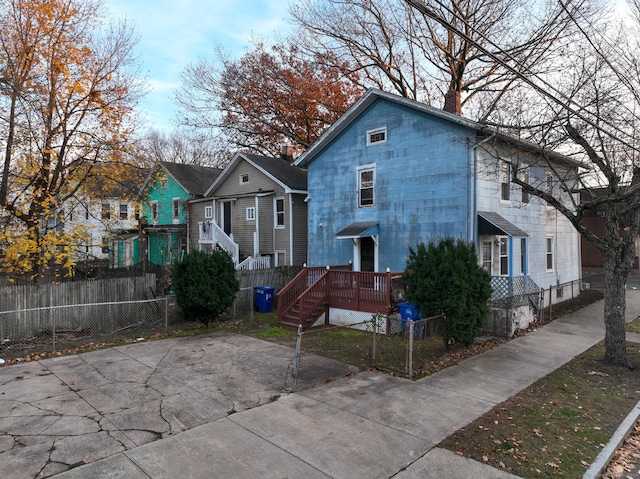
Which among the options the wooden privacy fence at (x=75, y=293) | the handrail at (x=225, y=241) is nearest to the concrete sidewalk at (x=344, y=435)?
the wooden privacy fence at (x=75, y=293)

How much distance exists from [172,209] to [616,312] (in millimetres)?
26900

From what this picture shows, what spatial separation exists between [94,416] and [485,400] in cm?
634

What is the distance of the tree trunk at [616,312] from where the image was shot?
909 cm

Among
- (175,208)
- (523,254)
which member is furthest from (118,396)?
(175,208)

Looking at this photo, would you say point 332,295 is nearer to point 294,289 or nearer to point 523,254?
point 294,289

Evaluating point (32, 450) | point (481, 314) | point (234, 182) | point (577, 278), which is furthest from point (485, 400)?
point (234, 182)

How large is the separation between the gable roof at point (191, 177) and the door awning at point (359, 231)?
1452 cm

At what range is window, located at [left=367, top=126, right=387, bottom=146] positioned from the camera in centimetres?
1574

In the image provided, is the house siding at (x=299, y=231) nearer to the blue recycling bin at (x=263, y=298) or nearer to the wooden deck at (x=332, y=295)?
the blue recycling bin at (x=263, y=298)

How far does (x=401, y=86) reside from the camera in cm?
2772

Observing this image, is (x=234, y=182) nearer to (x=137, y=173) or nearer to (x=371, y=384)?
(x=137, y=173)

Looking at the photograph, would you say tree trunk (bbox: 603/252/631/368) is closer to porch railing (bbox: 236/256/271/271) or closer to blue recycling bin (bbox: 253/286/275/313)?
blue recycling bin (bbox: 253/286/275/313)

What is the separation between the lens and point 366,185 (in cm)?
1623

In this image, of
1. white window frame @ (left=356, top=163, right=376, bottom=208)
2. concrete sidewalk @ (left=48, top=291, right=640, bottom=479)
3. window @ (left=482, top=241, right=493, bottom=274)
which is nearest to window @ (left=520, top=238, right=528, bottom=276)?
window @ (left=482, top=241, right=493, bottom=274)
